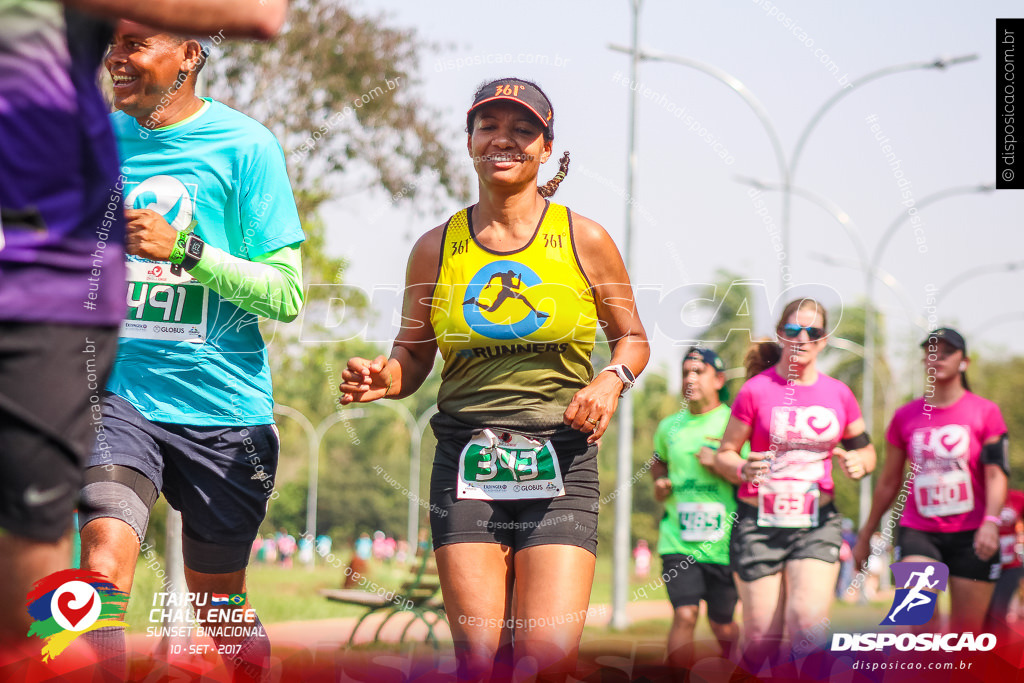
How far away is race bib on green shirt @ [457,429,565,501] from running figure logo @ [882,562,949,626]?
211 cm

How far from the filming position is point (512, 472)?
3.85 metres

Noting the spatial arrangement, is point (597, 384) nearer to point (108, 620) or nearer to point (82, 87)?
point (108, 620)

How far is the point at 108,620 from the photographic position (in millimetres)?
3387

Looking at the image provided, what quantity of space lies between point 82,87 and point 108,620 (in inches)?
78.3

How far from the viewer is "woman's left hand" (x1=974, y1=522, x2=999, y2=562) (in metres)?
6.18

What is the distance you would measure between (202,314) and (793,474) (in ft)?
11.0

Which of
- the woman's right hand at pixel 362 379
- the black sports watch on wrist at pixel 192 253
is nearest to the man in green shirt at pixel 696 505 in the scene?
the woman's right hand at pixel 362 379

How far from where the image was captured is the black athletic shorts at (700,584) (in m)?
6.92

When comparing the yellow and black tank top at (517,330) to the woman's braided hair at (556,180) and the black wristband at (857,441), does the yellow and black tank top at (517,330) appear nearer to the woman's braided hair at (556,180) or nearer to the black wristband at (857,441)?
the woman's braided hair at (556,180)

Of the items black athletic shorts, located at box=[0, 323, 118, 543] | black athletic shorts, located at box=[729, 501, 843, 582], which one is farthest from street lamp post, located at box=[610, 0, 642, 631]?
black athletic shorts, located at box=[0, 323, 118, 543]

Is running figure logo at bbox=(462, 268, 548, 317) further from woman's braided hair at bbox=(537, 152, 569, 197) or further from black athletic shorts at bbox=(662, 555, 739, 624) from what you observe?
black athletic shorts at bbox=(662, 555, 739, 624)

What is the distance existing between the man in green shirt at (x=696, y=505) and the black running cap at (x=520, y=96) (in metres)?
3.27

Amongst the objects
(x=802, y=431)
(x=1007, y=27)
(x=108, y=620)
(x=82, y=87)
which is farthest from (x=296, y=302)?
(x=1007, y=27)

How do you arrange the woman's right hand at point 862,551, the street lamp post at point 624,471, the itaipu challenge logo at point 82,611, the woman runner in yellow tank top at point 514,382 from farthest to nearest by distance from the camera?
1. the street lamp post at point 624,471
2. the woman's right hand at point 862,551
3. the woman runner in yellow tank top at point 514,382
4. the itaipu challenge logo at point 82,611
